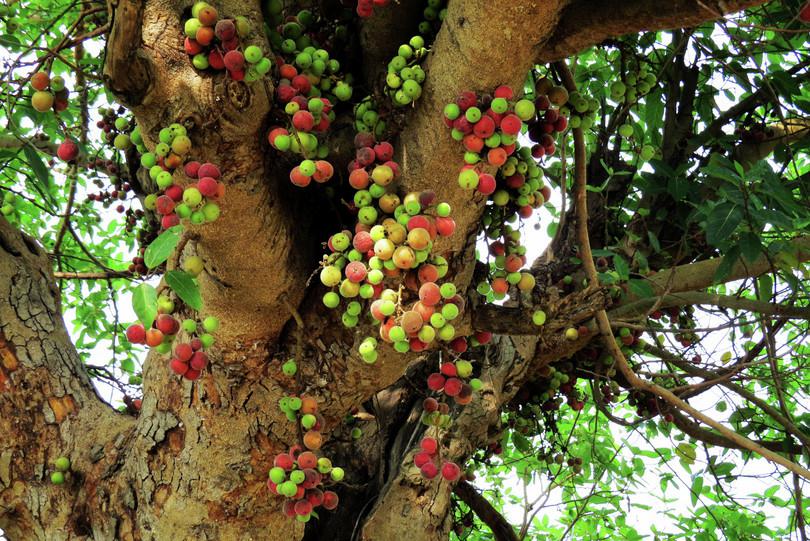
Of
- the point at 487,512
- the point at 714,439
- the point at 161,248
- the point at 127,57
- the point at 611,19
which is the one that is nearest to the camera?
the point at 161,248

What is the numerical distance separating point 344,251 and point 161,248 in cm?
48

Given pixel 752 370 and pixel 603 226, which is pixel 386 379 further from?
pixel 752 370

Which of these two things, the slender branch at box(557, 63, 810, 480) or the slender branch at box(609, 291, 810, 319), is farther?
the slender branch at box(609, 291, 810, 319)

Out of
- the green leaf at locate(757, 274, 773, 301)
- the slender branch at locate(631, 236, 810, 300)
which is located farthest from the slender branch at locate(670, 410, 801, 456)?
the slender branch at locate(631, 236, 810, 300)

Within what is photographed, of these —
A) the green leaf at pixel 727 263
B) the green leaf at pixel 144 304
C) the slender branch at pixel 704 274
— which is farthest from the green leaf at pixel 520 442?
A: the green leaf at pixel 144 304

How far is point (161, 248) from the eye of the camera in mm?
1465

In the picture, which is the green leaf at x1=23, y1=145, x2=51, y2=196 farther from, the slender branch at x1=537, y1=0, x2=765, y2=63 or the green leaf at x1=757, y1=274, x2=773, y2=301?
the green leaf at x1=757, y1=274, x2=773, y2=301

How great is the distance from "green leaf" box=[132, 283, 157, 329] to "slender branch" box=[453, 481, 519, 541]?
2.28 meters

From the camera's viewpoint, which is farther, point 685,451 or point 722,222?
point 685,451

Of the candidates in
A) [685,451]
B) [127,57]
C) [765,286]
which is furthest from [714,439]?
[127,57]

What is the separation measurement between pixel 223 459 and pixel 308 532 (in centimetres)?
A: 104

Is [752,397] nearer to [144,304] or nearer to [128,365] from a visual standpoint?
[144,304]

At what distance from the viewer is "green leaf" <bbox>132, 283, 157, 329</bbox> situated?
4.89ft

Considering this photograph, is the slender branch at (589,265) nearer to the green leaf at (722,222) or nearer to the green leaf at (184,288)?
the green leaf at (722,222)
